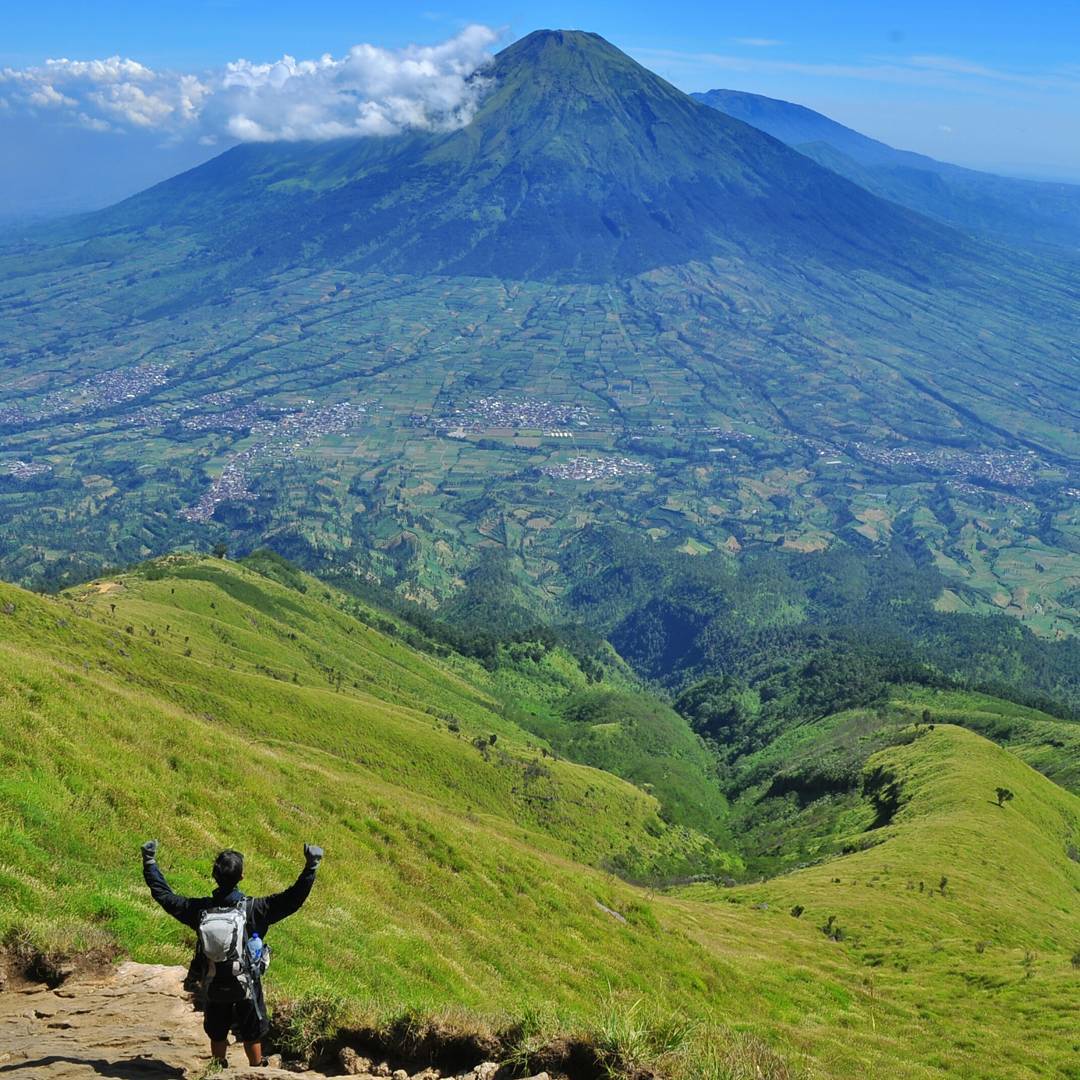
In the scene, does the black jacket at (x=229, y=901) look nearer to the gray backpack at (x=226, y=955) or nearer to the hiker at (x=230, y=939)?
the hiker at (x=230, y=939)

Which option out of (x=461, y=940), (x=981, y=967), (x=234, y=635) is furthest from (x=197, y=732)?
(x=234, y=635)

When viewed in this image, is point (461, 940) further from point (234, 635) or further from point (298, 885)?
point (234, 635)

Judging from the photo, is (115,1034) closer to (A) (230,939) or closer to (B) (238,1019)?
(B) (238,1019)

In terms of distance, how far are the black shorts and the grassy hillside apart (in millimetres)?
2445

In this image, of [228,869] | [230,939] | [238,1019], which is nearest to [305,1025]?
[238,1019]

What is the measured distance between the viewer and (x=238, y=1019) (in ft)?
35.4

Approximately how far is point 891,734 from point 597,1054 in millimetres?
161565

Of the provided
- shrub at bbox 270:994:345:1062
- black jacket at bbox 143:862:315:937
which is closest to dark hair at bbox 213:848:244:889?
black jacket at bbox 143:862:315:937

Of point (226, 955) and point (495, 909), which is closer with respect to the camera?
point (226, 955)

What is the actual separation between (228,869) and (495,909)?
18786 mm

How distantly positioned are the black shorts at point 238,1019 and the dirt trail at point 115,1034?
1.31ft

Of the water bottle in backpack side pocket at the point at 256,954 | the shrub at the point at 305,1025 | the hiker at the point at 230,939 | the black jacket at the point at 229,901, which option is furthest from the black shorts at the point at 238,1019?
the shrub at the point at 305,1025

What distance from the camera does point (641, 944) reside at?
31.7 metres

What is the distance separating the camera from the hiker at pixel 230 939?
10.4 m
